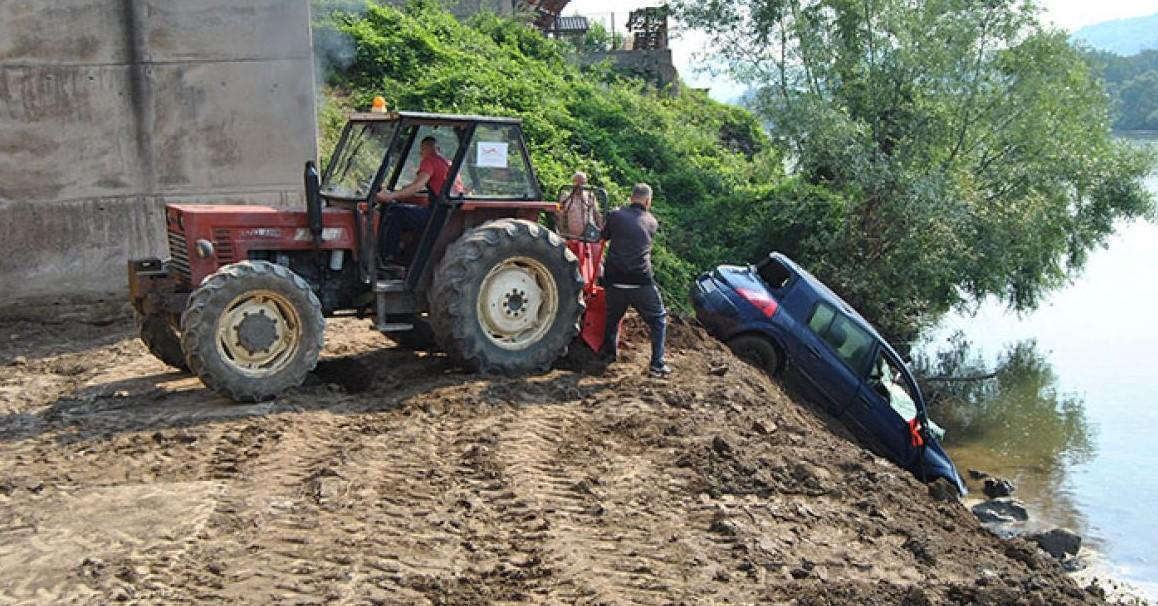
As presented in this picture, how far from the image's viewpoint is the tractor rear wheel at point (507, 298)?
33.3ft

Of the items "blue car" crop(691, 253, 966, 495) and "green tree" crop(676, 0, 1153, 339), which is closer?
"blue car" crop(691, 253, 966, 495)

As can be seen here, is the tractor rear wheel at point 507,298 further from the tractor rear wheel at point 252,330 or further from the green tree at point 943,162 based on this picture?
the green tree at point 943,162

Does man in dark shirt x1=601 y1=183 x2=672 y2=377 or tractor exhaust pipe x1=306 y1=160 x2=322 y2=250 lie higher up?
tractor exhaust pipe x1=306 y1=160 x2=322 y2=250

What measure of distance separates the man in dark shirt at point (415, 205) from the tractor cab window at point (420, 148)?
31 millimetres

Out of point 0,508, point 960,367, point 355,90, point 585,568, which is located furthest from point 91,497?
point 960,367

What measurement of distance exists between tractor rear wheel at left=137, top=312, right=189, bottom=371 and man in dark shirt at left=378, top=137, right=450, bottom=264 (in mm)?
2053

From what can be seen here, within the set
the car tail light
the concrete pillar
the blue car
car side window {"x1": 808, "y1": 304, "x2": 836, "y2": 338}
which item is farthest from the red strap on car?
the concrete pillar

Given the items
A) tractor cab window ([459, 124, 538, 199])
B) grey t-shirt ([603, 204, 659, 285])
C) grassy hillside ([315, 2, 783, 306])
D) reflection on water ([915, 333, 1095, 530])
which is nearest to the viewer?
tractor cab window ([459, 124, 538, 199])

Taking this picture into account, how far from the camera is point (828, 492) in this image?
8.41 metres

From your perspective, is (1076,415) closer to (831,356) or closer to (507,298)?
(831,356)

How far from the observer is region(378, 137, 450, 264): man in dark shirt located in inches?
410

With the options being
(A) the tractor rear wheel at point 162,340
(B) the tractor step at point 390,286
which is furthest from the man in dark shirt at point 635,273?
(A) the tractor rear wheel at point 162,340

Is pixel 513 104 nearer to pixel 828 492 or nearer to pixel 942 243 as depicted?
pixel 942 243

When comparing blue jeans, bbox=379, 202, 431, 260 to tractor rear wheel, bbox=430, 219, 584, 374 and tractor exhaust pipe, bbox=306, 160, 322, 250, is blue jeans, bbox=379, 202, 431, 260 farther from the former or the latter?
tractor exhaust pipe, bbox=306, 160, 322, 250
